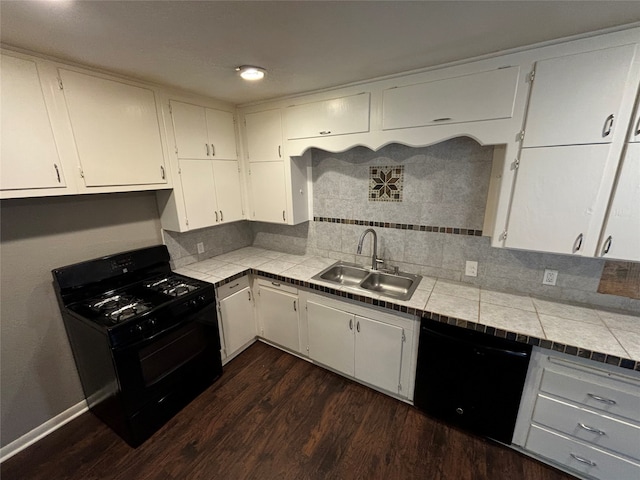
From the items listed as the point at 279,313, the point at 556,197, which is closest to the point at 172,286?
the point at 279,313

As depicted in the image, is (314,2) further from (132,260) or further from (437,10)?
(132,260)

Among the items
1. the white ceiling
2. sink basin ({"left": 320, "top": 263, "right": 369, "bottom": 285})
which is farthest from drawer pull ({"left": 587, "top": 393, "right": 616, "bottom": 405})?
the white ceiling

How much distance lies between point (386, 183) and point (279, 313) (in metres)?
1.52

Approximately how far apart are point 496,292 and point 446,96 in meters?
1.38

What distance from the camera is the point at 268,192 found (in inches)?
101

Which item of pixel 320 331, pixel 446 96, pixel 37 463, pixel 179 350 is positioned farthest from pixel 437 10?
pixel 37 463

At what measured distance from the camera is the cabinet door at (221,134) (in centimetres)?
235

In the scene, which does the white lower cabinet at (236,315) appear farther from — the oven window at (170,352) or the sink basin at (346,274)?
the sink basin at (346,274)

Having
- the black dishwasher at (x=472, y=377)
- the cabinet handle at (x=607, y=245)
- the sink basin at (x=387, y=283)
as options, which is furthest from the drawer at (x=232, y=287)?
the cabinet handle at (x=607, y=245)

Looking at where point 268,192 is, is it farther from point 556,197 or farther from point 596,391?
point 596,391

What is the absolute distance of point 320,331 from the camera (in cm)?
227

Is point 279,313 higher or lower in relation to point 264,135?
lower

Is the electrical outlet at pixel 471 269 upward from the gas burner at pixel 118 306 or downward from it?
upward

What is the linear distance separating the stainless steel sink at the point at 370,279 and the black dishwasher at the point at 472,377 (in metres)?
0.45
